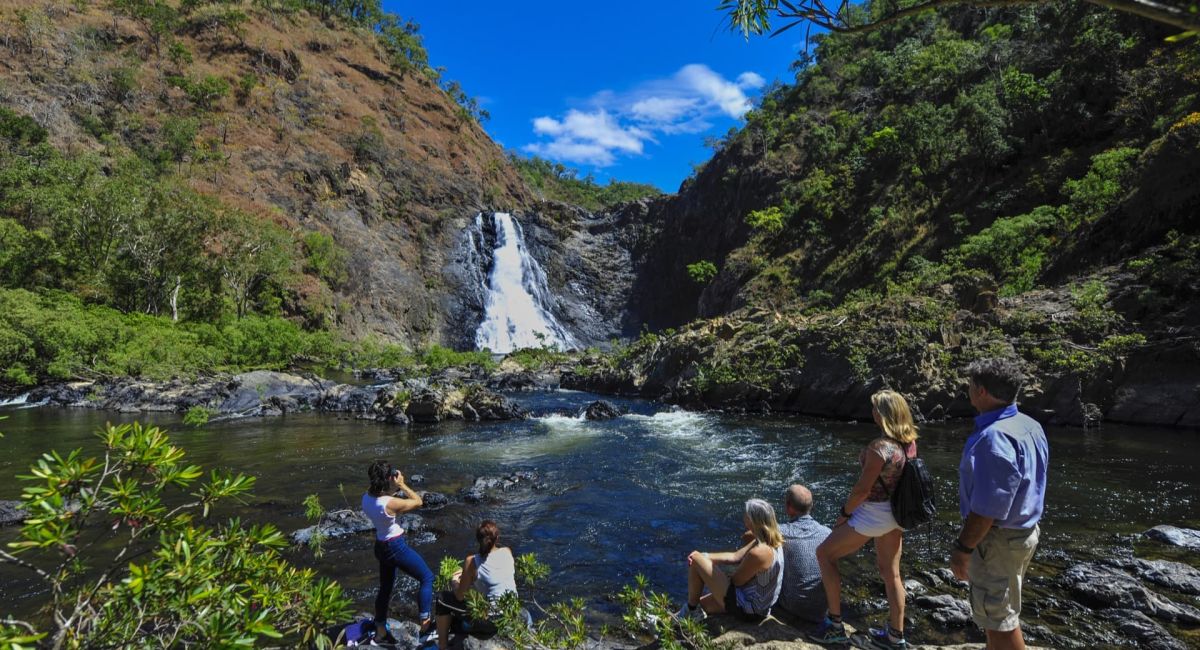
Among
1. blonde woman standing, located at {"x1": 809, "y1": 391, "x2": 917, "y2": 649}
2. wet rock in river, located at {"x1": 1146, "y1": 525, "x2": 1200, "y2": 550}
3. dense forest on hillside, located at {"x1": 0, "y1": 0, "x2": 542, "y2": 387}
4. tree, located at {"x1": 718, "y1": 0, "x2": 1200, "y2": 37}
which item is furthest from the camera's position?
dense forest on hillside, located at {"x1": 0, "y1": 0, "x2": 542, "y2": 387}

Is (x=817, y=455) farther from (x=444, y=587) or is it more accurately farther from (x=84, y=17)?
(x=84, y=17)

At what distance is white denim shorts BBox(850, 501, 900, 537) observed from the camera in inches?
175

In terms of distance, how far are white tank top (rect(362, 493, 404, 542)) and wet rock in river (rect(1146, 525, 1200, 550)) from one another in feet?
30.2

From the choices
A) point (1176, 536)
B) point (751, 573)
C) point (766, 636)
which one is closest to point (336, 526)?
point (751, 573)

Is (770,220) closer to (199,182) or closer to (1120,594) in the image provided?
(1120,594)

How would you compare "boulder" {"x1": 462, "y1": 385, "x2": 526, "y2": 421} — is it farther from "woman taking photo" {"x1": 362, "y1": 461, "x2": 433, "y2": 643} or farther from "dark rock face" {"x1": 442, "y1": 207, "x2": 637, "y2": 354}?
"dark rock face" {"x1": 442, "y1": 207, "x2": 637, "y2": 354}

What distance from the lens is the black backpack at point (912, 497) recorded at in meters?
4.30

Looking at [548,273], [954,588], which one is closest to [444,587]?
[954,588]

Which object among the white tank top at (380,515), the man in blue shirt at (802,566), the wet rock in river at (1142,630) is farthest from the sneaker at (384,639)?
the wet rock in river at (1142,630)

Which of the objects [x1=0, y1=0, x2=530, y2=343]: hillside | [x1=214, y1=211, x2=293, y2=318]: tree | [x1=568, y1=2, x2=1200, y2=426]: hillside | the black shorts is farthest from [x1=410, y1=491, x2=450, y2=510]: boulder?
[x1=0, y1=0, x2=530, y2=343]: hillside

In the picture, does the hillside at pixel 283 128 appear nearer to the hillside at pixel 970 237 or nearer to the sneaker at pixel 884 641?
the hillside at pixel 970 237

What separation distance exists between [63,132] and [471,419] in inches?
1780

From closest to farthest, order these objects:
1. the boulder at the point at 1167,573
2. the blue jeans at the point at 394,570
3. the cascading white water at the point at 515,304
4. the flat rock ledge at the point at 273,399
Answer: the blue jeans at the point at 394,570
the boulder at the point at 1167,573
the flat rock ledge at the point at 273,399
the cascading white water at the point at 515,304

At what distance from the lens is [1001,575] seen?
356cm
